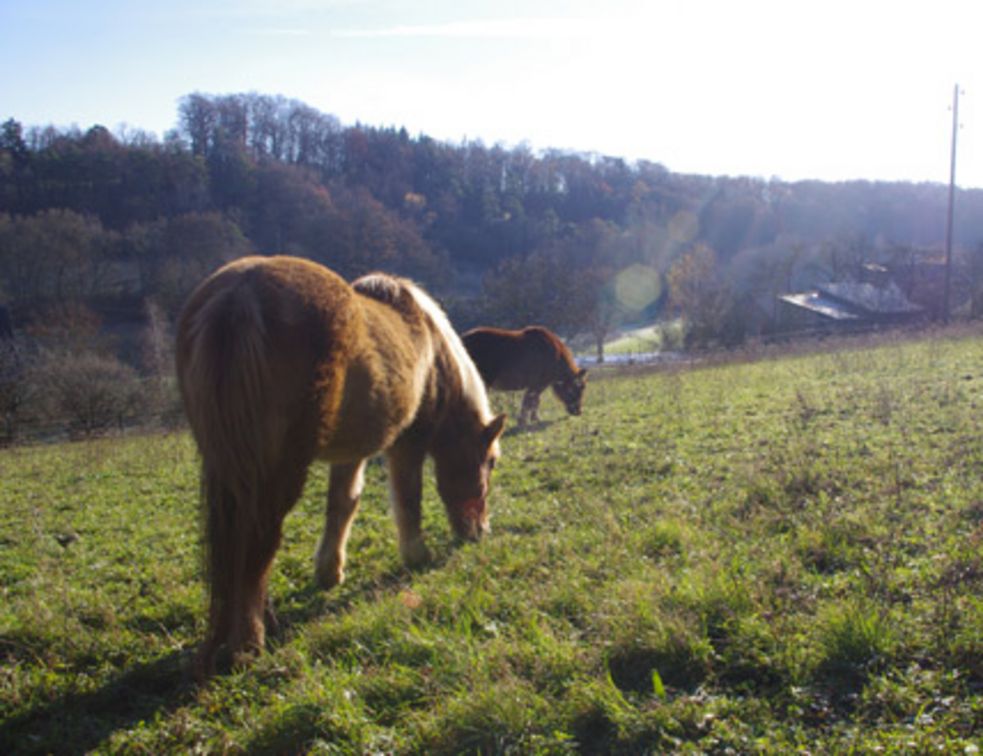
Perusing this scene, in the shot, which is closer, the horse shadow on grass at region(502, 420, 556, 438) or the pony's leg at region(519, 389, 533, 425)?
the horse shadow on grass at region(502, 420, 556, 438)

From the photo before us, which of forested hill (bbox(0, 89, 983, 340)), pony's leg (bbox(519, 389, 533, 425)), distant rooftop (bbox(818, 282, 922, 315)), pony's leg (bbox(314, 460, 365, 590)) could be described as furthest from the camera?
distant rooftop (bbox(818, 282, 922, 315))

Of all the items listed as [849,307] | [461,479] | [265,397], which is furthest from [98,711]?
[849,307]

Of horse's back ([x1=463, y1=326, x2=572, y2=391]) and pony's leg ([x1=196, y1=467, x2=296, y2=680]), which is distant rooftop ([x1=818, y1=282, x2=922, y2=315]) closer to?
horse's back ([x1=463, y1=326, x2=572, y2=391])

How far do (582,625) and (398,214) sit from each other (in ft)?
181

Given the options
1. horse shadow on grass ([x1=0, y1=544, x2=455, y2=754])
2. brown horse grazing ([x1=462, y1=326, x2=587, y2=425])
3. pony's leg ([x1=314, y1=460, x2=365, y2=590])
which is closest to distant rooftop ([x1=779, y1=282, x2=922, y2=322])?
brown horse grazing ([x1=462, y1=326, x2=587, y2=425])

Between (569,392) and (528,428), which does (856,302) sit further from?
(528,428)

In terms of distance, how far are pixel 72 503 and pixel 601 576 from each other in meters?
7.93

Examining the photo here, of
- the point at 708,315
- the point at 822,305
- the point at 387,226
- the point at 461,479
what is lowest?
the point at 461,479

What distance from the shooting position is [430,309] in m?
5.37

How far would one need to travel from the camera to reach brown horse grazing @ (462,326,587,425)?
13.8 m

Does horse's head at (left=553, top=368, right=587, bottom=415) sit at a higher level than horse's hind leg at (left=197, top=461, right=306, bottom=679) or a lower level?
lower

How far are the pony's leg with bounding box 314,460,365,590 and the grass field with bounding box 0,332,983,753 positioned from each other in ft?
0.64

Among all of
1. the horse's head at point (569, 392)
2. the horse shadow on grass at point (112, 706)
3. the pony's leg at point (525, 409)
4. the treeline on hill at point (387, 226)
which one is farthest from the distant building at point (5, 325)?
the horse shadow on grass at point (112, 706)

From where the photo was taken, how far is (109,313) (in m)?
36.4
